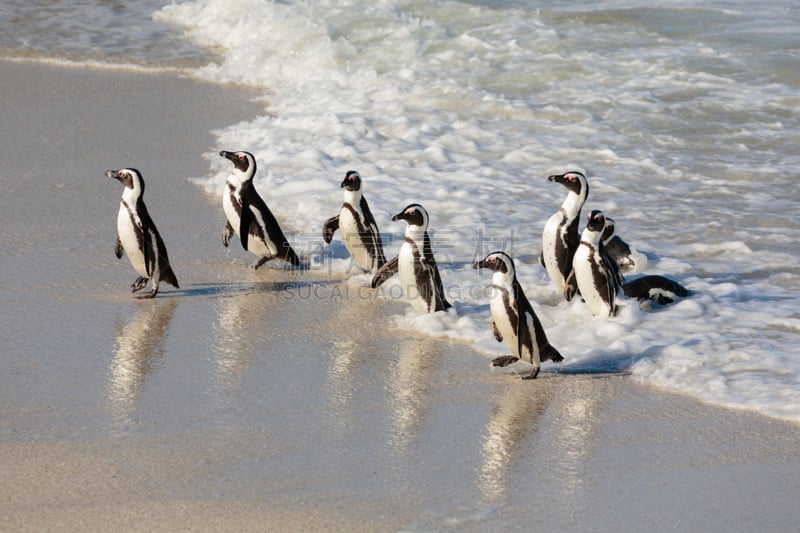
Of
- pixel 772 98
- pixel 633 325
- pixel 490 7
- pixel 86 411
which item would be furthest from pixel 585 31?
pixel 86 411

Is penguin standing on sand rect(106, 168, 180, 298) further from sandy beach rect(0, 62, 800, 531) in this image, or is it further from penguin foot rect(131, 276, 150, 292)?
sandy beach rect(0, 62, 800, 531)

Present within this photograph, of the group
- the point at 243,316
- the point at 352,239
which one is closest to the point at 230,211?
the point at 352,239

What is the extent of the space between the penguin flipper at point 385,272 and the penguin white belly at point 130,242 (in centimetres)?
136

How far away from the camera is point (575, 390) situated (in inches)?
202

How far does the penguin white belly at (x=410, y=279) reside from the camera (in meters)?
6.01

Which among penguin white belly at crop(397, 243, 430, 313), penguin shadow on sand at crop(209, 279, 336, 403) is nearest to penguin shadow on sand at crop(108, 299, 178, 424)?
penguin shadow on sand at crop(209, 279, 336, 403)

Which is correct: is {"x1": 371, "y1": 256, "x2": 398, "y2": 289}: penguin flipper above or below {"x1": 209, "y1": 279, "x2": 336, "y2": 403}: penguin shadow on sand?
above

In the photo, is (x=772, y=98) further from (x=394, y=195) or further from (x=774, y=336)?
(x=774, y=336)

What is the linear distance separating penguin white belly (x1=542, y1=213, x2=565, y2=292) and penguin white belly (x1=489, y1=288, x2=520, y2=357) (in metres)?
1.29

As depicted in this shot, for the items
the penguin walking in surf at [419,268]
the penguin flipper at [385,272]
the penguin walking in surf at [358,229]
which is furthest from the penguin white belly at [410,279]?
the penguin walking in surf at [358,229]

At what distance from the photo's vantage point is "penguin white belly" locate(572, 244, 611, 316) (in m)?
6.08

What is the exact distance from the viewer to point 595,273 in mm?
6074

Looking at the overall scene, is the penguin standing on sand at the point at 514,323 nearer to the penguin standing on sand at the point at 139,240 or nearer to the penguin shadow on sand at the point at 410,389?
the penguin shadow on sand at the point at 410,389

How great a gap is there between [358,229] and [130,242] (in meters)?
1.48
